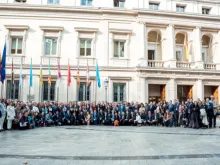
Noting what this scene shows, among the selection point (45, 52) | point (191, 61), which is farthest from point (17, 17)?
point (191, 61)

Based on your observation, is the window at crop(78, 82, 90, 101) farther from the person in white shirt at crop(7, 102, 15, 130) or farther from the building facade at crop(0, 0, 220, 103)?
the person in white shirt at crop(7, 102, 15, 130)

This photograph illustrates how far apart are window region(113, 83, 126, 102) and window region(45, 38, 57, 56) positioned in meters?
7.27

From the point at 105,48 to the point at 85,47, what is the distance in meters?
2.18

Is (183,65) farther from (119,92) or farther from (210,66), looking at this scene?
(119,92)

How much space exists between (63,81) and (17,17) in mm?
8099

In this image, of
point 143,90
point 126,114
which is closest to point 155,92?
point 143,90

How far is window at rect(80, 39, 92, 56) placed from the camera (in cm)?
2291

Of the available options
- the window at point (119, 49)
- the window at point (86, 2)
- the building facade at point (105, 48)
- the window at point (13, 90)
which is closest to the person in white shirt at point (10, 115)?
the building facade at point (105, 48)

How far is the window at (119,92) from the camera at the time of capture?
22656 millimetres

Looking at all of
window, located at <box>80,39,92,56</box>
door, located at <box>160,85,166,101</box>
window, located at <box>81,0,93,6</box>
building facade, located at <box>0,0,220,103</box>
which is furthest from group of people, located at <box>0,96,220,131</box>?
window, located at <box>81,0,93,6</box>

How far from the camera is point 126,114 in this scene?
16953 mm

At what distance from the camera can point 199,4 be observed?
25.2 metres

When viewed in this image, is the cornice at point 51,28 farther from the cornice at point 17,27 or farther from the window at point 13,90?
the window at point 13,90

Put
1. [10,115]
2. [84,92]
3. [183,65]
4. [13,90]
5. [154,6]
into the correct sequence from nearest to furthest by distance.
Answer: [10,115], [13,90], [84,92], [183,65], [154,6]
